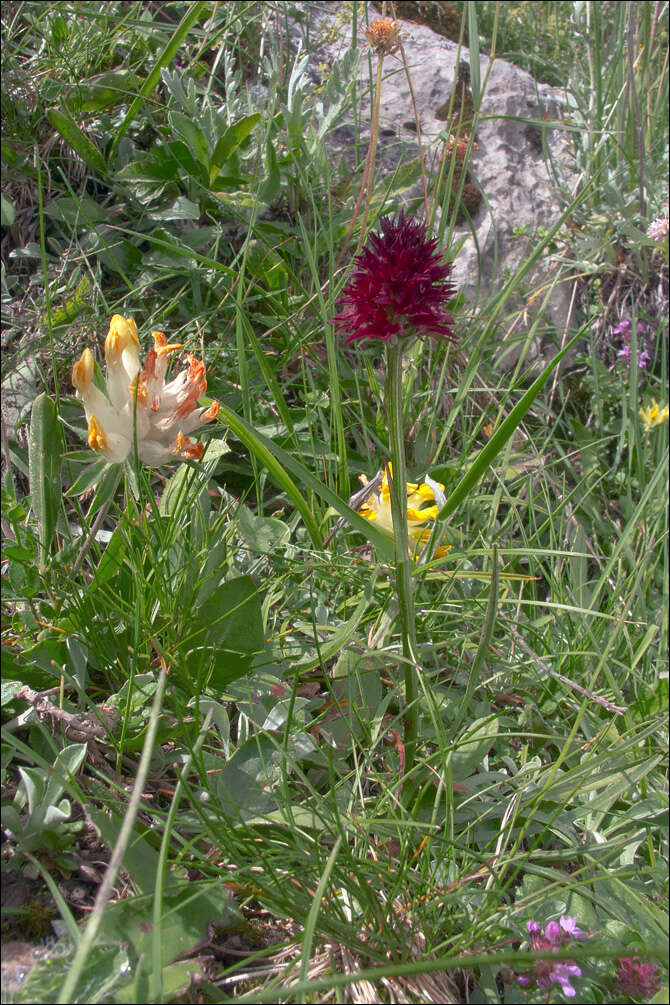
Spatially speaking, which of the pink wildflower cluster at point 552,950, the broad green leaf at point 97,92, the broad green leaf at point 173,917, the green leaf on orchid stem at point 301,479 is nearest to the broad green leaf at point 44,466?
the green leaf on orchid stem at point 301,479

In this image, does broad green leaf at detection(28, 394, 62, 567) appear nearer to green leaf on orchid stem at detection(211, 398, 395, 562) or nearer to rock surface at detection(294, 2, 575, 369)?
green leaf on orchid stem at detection(211, 398, 395, 562)

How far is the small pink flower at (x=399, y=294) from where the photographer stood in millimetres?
975

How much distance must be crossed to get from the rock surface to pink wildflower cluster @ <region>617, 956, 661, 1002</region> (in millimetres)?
1679

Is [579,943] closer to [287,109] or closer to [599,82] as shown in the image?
[287,109]

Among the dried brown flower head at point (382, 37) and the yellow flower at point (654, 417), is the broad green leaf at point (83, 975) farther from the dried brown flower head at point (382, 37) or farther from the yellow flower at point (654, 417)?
the yellow flower at point (654, 417)

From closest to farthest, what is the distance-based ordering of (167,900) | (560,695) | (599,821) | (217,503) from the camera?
(167,900) → (599,821) → (560,695) → (217,503)

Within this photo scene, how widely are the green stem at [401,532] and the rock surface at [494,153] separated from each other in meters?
1.37

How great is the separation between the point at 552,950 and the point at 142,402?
929 mm

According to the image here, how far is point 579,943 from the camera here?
105cm

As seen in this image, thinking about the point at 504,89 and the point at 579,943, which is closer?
the point at 579,943

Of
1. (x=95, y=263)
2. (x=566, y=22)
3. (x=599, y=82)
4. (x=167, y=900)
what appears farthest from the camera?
(x=566, y=22)

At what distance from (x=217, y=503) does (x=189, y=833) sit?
74cm

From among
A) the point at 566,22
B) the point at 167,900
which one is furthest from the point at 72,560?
the point at 566,22

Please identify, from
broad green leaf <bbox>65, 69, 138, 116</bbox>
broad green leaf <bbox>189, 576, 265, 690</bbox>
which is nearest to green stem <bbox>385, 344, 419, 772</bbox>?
broad green leaf <bbox>189, 576, 265, 690</bbox>
